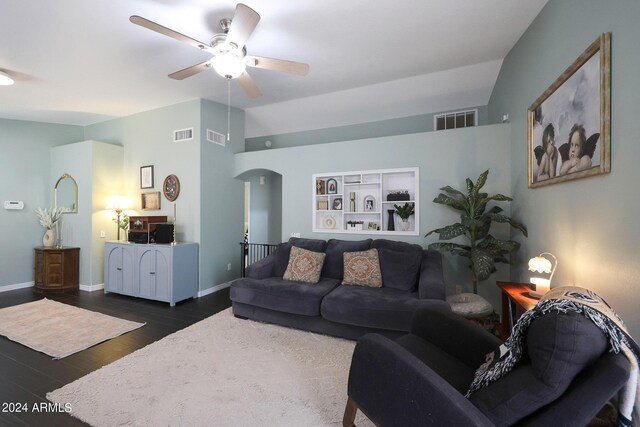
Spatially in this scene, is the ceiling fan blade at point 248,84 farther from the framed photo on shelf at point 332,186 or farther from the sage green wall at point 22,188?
the sage green wall at point 22,188

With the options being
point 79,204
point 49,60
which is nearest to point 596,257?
point 49,60

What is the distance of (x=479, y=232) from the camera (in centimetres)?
315

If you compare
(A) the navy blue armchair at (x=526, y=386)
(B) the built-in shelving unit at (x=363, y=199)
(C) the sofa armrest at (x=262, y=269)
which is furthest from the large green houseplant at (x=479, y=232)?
(C) the sofa armrest at (x=262, y=269)

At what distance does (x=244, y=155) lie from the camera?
4.84 m

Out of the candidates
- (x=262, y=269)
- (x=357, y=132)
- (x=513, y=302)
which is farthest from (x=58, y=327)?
(x=357, y=132)

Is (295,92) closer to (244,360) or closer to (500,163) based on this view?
(500,163)

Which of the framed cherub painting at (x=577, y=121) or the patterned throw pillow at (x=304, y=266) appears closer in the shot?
the framed cherub painting at (x=577, y=121)

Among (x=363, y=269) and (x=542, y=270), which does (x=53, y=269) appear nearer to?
(x=363, y=269)

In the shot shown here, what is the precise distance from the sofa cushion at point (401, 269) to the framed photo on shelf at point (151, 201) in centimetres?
386

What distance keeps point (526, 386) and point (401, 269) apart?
219cm

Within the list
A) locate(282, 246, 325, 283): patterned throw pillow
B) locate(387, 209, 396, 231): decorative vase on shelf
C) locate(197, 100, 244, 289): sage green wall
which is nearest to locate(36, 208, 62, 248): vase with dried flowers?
locate(197, 100, 244, 289): sage green wall

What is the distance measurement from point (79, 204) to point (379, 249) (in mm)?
5175

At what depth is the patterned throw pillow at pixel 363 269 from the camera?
10.5 feet

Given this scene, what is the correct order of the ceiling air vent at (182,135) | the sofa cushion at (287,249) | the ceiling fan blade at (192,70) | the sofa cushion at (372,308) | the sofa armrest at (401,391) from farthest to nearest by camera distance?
the ceiling air vent at (182,135) < the sofa cushion at (287,249) < the sofa cushion at (372,308) < the ceiling fan blade at (192,70) < the sofa armrest at (401,391)
